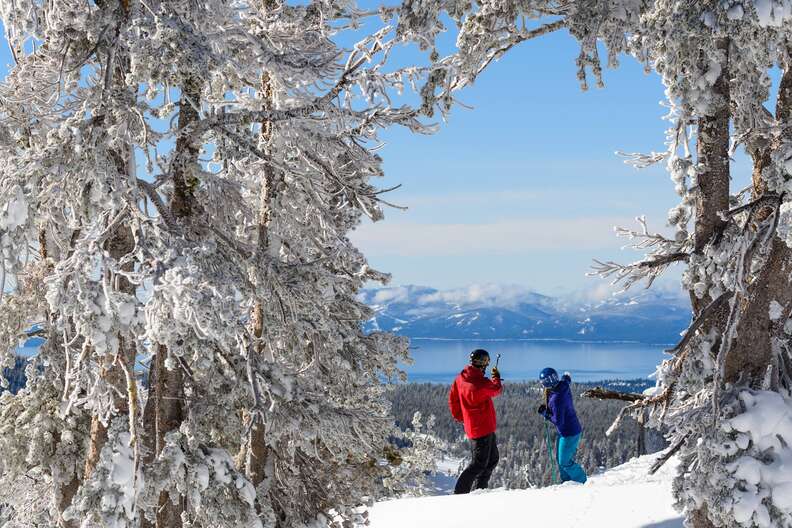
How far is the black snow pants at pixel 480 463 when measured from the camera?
33.1ft

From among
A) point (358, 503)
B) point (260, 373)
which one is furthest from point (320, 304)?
point (358, 503)

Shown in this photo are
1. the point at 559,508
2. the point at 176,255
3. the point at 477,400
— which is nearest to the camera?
the point at 176,255

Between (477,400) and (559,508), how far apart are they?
5.79ft

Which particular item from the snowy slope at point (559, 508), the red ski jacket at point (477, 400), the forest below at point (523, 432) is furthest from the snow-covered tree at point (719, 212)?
the forest below at point (523, 432)

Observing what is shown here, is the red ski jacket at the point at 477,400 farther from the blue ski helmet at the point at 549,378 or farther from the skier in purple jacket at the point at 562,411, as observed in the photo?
the skier in purple jacket at the point at 562,411

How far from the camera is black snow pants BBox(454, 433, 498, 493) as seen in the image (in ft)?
33.1

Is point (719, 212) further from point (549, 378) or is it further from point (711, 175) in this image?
point (549, 378)

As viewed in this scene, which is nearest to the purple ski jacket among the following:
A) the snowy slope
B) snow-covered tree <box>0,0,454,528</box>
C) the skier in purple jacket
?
the skier in purple jacket

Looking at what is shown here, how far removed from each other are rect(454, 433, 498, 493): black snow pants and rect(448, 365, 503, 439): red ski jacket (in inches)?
5.8

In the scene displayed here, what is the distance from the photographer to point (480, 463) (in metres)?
10.4

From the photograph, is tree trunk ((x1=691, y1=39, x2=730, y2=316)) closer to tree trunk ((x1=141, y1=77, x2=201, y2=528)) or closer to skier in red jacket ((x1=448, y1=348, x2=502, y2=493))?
tree trunk ((x1=141, y1=77, x2=201, y2=528))

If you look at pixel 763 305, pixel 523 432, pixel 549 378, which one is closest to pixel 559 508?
pixel 549 378

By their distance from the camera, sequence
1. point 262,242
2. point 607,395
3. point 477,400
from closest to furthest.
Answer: point 607,395 → point 262,242 → point 477,400

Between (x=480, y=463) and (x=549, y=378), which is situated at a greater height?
(x=549, y=378)
